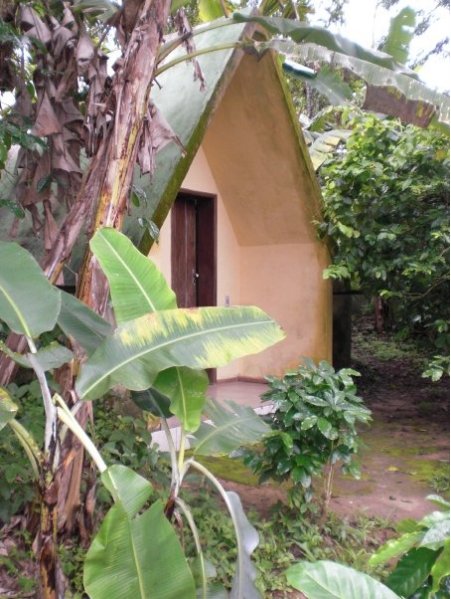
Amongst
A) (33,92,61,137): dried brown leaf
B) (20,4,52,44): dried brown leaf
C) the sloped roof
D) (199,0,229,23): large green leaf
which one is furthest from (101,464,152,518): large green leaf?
(199,0,229,23): large green leaf

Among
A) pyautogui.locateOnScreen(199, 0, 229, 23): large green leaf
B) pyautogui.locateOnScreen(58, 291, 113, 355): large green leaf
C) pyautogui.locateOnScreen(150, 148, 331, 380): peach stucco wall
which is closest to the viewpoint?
pyautogui.locateOnScreen(58, 291, 113, 355): large green leaf

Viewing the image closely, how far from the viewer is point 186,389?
243 cm

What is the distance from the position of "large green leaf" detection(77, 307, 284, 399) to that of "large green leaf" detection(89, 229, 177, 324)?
18 centimetres

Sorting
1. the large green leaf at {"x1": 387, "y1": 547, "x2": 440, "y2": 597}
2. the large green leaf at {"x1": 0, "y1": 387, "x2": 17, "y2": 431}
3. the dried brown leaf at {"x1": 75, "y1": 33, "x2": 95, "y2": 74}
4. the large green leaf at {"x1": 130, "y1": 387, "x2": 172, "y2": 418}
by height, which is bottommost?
the large green leaf at {"x1": 387, "y1": 547, "x2": 440, "y2": 597}

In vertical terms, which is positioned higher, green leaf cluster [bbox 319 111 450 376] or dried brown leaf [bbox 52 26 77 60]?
dried brown leaf [bbox 52 26 77 60]

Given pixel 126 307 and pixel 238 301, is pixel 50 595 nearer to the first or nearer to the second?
pixel 126 307

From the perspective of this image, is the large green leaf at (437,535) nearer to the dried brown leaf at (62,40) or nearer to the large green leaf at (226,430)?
the large green leaf at (226,430)

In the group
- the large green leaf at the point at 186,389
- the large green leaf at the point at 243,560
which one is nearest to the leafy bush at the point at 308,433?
the large green leaf at the point at 243,560

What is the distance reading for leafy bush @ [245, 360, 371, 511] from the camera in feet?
11.8

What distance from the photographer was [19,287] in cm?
230

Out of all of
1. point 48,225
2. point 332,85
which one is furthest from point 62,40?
point 332,85

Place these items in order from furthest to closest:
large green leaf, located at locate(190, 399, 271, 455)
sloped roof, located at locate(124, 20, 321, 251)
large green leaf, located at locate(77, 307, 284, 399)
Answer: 1. sloped roof, located at locate(124, 20, 321, 251)
2. large green leaf, located at locate(190, 399, 271, 455)
3. large green leaf, located at locate(77, 307, 284, 399)

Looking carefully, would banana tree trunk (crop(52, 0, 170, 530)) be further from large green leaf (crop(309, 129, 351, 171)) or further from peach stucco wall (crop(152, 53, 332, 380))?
large green leaf (crop(309, 129, 351, 171))

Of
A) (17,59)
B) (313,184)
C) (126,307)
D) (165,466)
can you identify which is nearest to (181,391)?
(126,307)
